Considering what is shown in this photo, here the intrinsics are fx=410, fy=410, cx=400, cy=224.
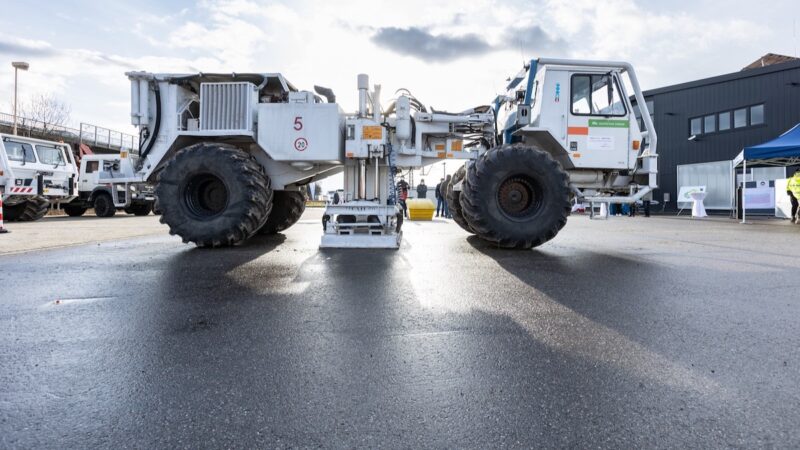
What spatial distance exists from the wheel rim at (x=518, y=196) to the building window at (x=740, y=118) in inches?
872

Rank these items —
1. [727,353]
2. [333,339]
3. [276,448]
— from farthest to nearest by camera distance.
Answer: [333,339] → [727,353] → [276,448]

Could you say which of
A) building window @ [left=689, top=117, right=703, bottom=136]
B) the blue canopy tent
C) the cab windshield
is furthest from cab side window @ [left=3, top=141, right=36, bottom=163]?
building window @ [left=689, top=117, right=703, bottom=136]

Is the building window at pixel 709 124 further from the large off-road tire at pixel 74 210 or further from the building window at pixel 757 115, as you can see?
the large off-road tire at pixel 74 210

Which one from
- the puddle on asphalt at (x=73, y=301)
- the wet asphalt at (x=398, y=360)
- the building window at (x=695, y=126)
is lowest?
the wet asphalt at (x=398, y=360)

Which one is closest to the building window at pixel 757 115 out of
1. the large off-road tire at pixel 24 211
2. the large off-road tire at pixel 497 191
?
the large off-road tire at pixel 497 191

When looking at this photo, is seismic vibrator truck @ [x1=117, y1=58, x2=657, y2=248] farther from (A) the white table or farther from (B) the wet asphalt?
(A) the white table

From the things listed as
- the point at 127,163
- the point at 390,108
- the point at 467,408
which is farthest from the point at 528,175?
the point at 127,163

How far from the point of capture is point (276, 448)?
4.22 feet

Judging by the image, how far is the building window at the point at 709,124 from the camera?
2195cm

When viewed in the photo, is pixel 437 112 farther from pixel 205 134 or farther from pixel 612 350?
pixel 612 350

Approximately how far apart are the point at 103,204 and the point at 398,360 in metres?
20.0

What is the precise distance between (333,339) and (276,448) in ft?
3.09

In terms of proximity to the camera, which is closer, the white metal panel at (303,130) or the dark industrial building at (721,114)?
the white metal panel at (303,130)

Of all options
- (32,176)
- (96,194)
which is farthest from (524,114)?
(96,194)
